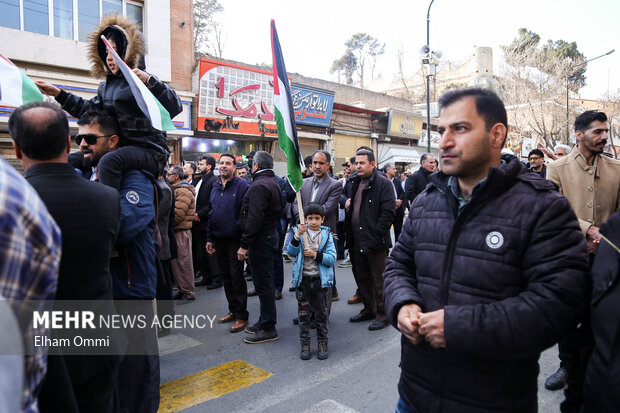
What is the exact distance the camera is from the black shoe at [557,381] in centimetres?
368

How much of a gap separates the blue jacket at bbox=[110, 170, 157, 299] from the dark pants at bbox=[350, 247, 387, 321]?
3.19 metres

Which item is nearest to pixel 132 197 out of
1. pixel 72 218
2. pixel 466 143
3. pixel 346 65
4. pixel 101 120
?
pixel 101 120

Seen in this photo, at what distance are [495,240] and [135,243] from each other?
225 centimetres

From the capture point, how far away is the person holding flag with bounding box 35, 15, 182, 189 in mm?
2906

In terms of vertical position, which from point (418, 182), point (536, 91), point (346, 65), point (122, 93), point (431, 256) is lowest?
point (431, 256)

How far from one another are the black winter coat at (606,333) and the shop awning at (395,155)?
23078 millimetres

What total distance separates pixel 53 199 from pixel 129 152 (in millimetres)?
988

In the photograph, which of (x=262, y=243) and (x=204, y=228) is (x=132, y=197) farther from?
(x=204, y=228)

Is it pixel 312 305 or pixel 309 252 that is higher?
pixel 309 252

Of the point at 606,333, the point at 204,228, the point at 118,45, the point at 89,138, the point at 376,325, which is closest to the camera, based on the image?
the point at 606,333

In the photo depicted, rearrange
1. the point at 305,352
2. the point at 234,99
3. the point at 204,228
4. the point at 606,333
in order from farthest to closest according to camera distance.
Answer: the point at 234,99, the point at 204,228, the point at 305,352, the point at 606,333

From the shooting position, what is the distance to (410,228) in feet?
7.04

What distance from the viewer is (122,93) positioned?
3.04m

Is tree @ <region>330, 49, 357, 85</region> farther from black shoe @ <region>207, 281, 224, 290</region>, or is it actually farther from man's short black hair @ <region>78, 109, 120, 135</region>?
man's short black hair @ <region>78, 109, 120, 135</region>
